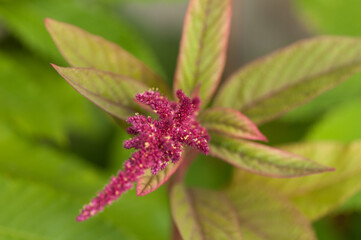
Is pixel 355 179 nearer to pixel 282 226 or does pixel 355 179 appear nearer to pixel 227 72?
pixel 282 226

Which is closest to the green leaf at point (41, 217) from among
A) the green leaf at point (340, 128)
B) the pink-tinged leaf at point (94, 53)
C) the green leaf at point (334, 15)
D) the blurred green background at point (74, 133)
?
the blurred green background at point (74, 133)

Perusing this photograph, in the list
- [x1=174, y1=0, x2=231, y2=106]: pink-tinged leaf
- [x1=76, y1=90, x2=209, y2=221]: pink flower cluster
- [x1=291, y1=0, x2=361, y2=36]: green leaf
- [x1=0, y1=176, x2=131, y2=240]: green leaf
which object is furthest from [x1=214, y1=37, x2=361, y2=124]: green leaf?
[x1=291, y1=0, x2=361, y2=36]: green leaf

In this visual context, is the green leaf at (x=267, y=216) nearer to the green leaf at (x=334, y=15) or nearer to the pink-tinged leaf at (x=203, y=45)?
the pink-tinged leaf at (x=203, y=45)

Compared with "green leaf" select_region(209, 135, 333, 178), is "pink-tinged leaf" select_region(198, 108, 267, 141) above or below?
above

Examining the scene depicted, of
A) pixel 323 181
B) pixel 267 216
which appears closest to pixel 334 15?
pixel 323 181

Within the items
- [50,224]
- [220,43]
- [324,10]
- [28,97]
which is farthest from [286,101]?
[324,10]

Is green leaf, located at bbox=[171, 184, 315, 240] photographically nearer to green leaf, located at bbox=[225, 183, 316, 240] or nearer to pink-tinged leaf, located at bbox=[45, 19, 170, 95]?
green leaf, located at bbox=[225, 183, 316, 240]

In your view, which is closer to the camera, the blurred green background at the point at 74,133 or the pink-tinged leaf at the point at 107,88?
the pink-tinged leaf at the point at 107,88
